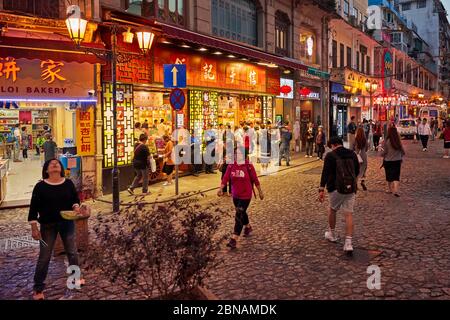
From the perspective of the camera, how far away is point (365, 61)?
40375 millimetres

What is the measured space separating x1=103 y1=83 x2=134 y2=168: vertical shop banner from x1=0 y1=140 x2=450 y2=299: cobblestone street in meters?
2.53

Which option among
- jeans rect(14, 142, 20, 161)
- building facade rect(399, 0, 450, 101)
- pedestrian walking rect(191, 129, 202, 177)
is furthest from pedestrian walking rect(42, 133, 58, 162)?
building facade rect(399, 0, 450, 101)

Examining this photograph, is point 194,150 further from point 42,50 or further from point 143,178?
point 42,50

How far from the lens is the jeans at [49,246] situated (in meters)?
5.94

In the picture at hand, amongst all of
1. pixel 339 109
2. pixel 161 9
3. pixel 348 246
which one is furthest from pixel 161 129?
pixel 339 109

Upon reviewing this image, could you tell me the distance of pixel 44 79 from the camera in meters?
12.3

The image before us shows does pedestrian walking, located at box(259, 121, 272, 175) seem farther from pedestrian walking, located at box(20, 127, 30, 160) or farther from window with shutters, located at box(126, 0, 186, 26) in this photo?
pedestrian walking, located at box(20, 127, 30, 160)

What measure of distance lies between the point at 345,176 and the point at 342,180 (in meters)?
0.08

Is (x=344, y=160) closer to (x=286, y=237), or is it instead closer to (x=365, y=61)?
(x=286, y=237)

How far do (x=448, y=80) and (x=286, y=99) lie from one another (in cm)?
8190

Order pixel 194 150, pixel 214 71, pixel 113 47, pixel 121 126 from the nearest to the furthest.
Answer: pixel 113 47 → pixel 121 126 → pixel 194 150 → pixel 214 71

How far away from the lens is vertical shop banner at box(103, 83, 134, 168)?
1381 centimetres

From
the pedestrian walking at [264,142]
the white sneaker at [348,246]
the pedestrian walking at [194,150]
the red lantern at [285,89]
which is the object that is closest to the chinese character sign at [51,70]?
the pedestrian walking at [194,150]
